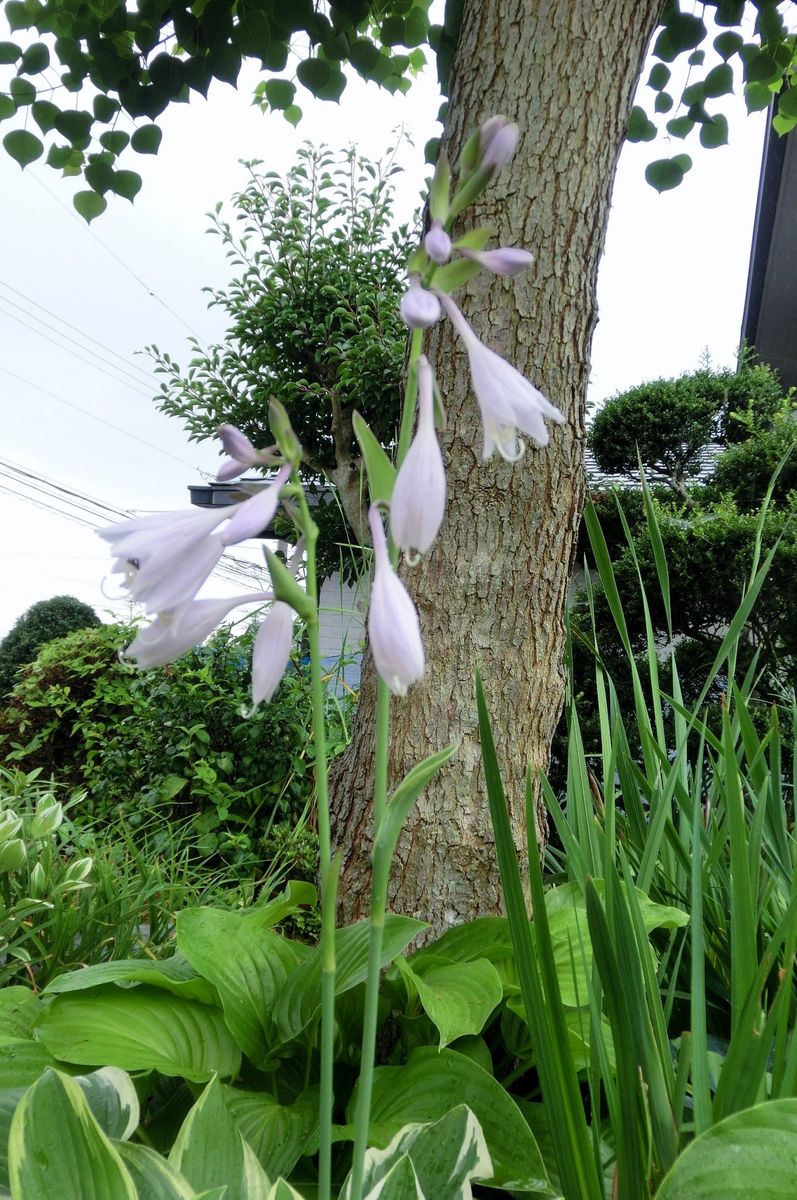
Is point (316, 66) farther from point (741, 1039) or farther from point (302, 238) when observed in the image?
point (302, 238)

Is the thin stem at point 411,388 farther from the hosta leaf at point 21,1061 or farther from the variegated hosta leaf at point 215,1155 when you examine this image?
the hosta leaf at point 21,1061

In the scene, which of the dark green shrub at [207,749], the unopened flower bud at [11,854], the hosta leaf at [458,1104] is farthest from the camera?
the dark green shrub at [207,749]

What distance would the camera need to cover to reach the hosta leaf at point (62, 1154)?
0.76 metres

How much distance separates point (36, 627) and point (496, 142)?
30.8 ft

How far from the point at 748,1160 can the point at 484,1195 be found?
51cm

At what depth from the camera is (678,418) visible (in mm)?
6094

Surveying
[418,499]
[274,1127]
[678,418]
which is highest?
[678,418]

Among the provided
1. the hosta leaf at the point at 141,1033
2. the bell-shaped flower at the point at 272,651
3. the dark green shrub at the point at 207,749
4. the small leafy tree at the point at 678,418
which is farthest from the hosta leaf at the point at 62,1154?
the small leafy tree at the point at 678,418

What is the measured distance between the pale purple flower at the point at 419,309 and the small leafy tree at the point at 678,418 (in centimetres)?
576

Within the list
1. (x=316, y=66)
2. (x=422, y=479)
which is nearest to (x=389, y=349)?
(x=316, y=66)

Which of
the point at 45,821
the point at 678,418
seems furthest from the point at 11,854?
the point at 678,418

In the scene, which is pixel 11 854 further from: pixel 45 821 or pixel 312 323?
pixel 312 323

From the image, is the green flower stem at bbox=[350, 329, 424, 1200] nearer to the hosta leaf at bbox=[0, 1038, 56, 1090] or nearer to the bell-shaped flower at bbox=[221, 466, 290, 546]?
the bell-shaped flower at bbox=[221, 466, 290, 546]

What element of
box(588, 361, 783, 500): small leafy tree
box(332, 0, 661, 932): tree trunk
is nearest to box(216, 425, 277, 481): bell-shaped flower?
box(332, 0, 661, 932): tree trunk
